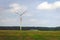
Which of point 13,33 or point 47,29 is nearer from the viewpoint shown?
point 47,29

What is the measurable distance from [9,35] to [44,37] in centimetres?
119

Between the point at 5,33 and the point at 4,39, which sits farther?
the point at 5,33

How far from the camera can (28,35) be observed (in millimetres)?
8906

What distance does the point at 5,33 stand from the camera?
9039 mm

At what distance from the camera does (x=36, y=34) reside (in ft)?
29.6

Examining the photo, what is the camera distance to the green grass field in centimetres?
861

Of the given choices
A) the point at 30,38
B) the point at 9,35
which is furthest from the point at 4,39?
the point at 30,38

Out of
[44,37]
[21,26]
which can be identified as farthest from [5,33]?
[44,37]

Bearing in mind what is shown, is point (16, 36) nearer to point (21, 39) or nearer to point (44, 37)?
point (21, 39)

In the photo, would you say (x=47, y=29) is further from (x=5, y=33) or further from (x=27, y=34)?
(x=5, y=33)

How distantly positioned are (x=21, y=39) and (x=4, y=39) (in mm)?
566

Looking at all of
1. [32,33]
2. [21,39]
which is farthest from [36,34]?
[21,39]

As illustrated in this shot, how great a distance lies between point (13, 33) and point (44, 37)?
1.25 metres

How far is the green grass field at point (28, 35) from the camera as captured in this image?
28.2 feet
